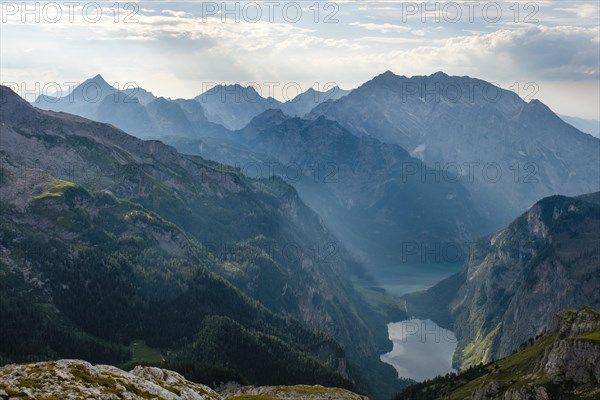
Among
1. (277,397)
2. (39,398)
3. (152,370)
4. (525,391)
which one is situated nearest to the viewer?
(39,398)

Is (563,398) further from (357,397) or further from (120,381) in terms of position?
(120,381)

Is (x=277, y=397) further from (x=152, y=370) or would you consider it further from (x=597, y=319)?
(x=597, y=319)

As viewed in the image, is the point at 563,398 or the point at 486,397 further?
the point at 486,397

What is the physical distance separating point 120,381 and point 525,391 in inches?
4162

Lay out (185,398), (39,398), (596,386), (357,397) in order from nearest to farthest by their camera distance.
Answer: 1. (39,398)
2. (185,398)
3. (596,386)
4. (357,397)

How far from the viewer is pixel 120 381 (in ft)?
343

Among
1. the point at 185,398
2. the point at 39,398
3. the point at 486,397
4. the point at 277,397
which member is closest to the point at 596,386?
the point at 486,397

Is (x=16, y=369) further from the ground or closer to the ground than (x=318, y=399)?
further from the ground

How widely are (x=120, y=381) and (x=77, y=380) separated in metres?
8.84

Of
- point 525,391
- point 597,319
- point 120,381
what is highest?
point 120,381

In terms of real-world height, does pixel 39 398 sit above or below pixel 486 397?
above

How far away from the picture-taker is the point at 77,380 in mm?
97250

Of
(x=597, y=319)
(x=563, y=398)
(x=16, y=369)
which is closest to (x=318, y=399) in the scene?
(x=563, y=398)

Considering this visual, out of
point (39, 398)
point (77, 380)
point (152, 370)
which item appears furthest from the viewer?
point (152, 370)
